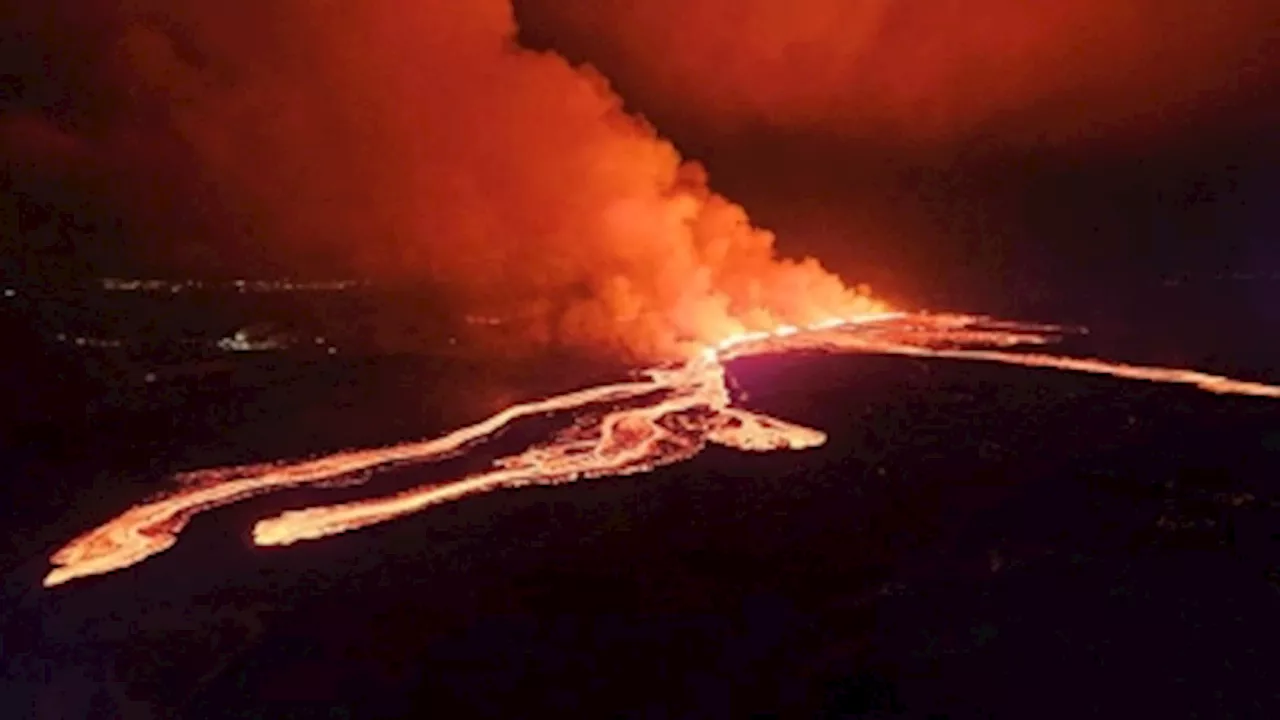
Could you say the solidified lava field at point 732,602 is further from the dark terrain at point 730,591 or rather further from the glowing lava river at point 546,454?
the glowing lava river at point 546,454

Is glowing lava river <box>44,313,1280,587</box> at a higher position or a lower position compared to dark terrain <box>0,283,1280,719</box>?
higher

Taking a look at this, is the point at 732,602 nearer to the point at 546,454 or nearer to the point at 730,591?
the point at 730,591

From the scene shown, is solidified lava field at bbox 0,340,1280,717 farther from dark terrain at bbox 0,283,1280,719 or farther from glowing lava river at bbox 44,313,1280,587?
glowing lava river at bbox 44,313,1280,587

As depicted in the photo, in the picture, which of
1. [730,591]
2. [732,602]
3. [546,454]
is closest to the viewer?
[732,602]

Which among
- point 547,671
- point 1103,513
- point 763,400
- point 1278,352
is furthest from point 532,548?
point 1278,352

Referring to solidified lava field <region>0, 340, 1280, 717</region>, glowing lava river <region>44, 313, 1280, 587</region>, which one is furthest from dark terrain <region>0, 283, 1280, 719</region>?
glowing lava river <region>44, 313, 1280, 587</region>

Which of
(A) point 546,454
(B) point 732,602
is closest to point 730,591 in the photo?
(B) point 732,602

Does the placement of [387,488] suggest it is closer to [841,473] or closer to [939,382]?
[841,473]
